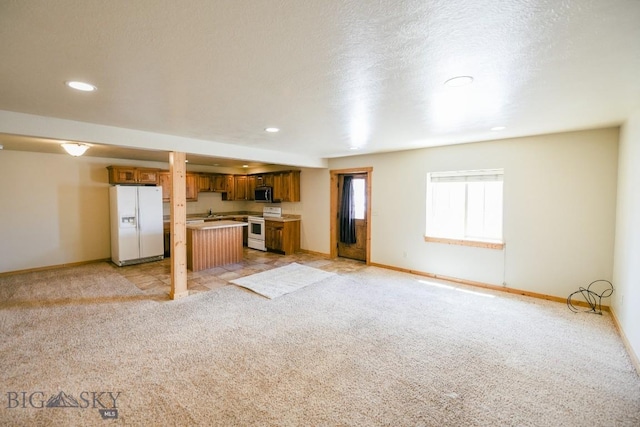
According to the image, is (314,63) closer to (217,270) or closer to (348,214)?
(348,214)

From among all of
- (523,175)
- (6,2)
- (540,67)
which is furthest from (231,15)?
(523,175)

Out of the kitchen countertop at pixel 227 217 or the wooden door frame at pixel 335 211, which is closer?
the wooden door frame at pixel 335 211

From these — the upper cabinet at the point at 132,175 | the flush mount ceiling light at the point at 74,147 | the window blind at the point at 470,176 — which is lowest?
the window blind at the point at 470,176

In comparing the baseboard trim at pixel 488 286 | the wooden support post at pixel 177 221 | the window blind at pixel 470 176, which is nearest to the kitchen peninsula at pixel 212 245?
the wooden support post at pixel 177 221

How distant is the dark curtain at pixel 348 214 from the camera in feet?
21.3

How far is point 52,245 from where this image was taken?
573 cm

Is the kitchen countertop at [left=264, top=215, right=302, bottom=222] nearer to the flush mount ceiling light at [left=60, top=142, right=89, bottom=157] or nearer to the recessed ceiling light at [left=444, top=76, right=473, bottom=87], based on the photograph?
the flush mount ceiling light at [left=60, top=142, right=89, bottom=157]

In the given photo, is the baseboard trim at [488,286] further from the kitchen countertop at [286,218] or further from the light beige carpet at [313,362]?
the kitchen countertop at [286,218]

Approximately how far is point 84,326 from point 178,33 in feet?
11.5

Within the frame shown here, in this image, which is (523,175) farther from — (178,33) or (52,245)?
(52,245)

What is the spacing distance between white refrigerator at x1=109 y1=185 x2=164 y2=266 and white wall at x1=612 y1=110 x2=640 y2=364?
7.85 m

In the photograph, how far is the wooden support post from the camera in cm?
409

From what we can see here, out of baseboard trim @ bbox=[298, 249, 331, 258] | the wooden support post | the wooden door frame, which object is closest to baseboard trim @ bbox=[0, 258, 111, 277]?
the wooden support post

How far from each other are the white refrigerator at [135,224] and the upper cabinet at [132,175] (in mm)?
304
